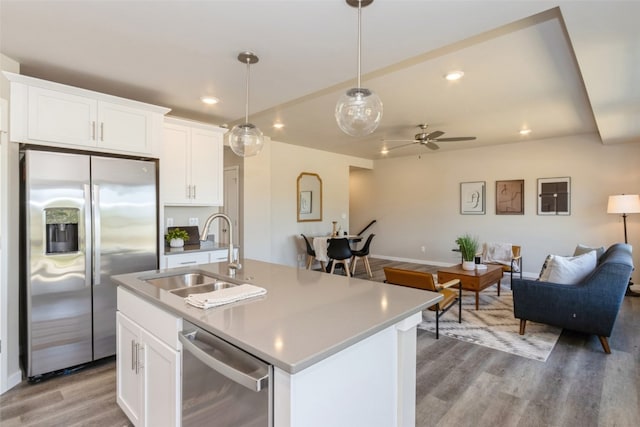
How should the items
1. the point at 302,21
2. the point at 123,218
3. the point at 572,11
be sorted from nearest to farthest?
the point at 572,11 → the point at 302,21 → the point at 123,218

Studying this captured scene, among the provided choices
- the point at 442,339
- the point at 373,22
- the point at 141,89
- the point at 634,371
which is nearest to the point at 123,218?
the point at 141,89

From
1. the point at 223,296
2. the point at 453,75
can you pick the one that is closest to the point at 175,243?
the point at 223,296

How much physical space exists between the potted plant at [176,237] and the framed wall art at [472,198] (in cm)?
560

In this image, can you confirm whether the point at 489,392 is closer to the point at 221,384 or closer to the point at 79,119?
the point at 221,384

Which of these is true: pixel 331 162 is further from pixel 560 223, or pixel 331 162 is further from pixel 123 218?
pixel 123 218

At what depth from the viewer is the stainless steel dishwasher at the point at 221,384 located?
1068mm

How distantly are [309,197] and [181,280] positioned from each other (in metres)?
4.82

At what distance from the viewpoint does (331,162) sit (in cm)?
736

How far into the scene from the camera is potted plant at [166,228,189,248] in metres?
3.52

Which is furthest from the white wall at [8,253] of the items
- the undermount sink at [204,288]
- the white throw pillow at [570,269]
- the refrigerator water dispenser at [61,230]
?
the white throw pillow at [570,269]

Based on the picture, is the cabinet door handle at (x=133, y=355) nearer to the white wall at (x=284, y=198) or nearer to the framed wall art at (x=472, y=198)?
the white wall at (x=284, y=198)

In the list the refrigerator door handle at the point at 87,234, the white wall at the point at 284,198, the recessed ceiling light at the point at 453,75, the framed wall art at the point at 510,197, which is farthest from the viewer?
the framed wall art at the point at 510,197

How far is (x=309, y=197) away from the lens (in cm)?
689

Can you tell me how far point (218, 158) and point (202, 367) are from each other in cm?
→ 296
